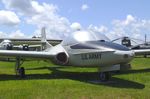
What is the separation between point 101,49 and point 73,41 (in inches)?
90.2

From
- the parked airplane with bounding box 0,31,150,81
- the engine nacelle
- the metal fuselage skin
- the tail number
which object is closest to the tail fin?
the parked airplane with bounding box 0,31,150,81

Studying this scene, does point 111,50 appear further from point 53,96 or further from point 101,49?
point 53,96

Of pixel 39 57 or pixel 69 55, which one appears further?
pixel 39 57

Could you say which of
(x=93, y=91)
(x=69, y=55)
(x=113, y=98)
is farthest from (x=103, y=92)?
(x=69, y=55)

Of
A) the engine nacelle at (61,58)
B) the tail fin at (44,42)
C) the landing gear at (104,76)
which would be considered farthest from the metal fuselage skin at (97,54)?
the tail fin at (44,42)

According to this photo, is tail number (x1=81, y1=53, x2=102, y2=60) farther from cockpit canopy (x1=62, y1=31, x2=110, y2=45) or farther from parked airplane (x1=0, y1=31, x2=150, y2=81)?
cockpit canopy (x1=62, y1=31, x2=110, y2=45)

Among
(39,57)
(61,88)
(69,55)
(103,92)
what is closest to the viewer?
(103,92)

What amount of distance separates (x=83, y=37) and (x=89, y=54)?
1.40 meters

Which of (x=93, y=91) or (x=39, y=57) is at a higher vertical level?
(x=39, y=57)

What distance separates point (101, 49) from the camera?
46.7ft

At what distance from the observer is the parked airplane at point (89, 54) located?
13750mm

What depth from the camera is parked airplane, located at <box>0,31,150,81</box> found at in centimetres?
1375

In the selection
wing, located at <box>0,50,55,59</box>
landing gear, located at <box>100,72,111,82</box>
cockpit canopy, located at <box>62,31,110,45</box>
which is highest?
cockpit canopy, located at <box>62,31,110,45</box>

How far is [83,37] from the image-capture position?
1583 cm
